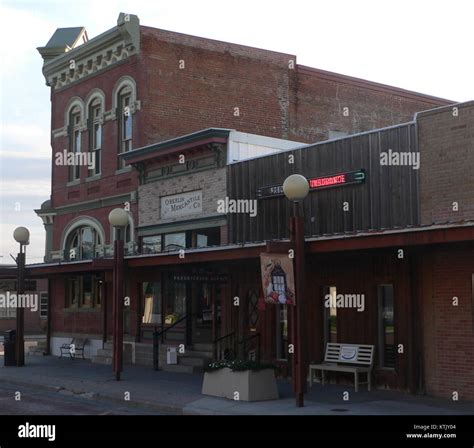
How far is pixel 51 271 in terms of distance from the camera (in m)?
25.7

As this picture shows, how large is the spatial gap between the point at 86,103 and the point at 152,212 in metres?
6.97

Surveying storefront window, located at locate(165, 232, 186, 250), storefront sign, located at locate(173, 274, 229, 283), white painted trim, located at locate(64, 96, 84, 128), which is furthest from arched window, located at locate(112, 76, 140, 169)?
storefront sign, located at locate(173, 274, 229, 283)

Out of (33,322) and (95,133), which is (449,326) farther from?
(33,322)

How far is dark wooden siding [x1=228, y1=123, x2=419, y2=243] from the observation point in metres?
17.4

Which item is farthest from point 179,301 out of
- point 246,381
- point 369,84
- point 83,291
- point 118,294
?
point 369,84

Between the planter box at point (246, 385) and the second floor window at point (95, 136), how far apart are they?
15.3m

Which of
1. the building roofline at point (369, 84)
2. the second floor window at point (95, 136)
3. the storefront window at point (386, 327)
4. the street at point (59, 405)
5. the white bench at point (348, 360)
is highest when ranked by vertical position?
the building roofline at point (369, 84)

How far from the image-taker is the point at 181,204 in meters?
24.5

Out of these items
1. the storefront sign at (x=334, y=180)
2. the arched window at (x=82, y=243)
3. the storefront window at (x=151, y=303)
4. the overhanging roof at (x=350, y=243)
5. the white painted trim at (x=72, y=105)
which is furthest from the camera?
the white painted trim at (x=72, y=105)

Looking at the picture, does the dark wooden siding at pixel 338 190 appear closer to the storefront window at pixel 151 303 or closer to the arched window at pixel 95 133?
the storefront window at pixel 151 303

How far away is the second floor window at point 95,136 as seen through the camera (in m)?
29.6

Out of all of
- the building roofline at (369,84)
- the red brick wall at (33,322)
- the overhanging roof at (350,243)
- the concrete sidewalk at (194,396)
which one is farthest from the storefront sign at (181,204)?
the red brick wall at (33,322)
